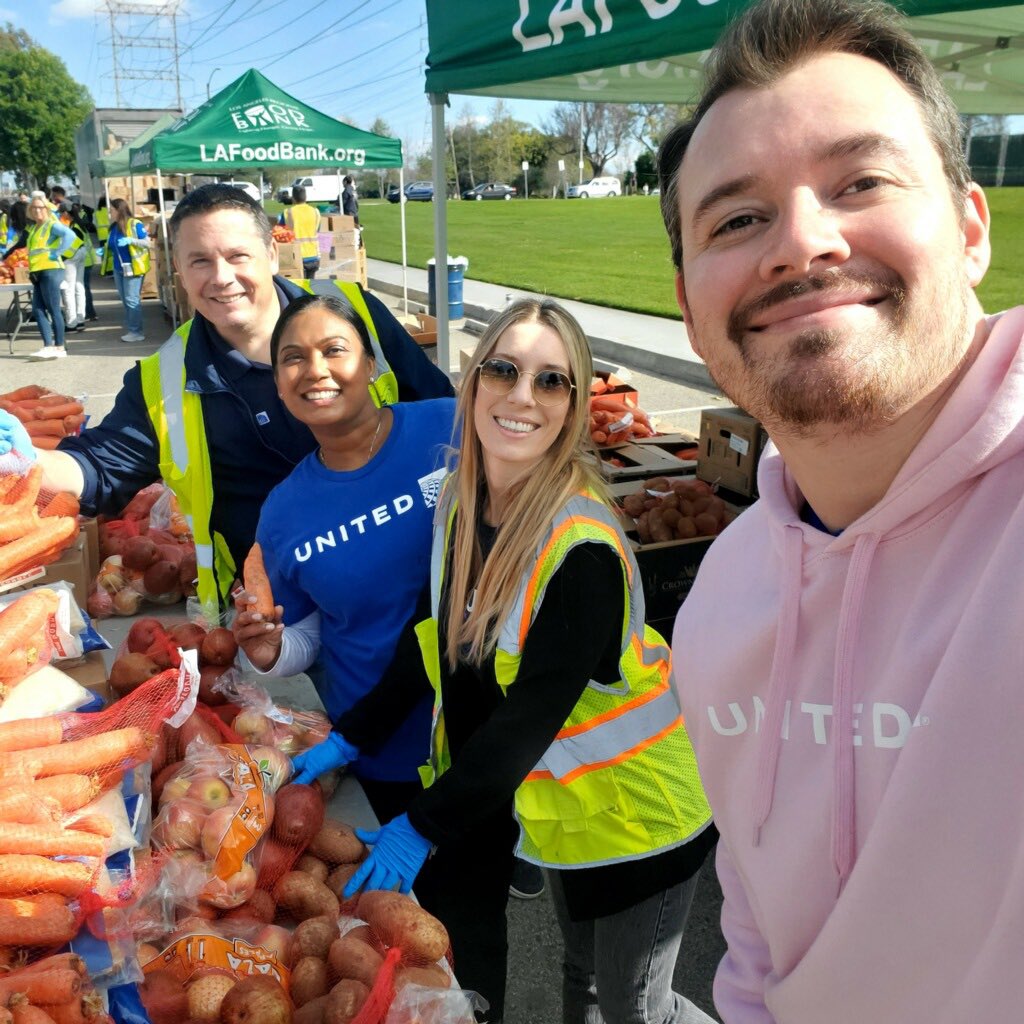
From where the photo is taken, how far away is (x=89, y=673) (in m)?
2.26

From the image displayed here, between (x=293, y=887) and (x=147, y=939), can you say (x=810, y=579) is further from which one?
(x=147, y=939)

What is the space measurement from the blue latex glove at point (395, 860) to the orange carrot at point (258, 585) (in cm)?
70

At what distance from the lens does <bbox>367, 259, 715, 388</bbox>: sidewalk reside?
34.9ft

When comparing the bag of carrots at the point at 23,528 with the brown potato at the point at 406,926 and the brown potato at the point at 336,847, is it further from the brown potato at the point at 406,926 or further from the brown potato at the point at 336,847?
the brown potato at the point at 406,926

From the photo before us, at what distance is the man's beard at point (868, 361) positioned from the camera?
955mm

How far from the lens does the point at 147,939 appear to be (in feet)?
5.49

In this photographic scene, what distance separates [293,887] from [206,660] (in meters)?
0.89

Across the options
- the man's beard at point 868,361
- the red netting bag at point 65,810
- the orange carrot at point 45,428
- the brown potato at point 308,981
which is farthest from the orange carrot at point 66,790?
the orange carrot at point 45,428

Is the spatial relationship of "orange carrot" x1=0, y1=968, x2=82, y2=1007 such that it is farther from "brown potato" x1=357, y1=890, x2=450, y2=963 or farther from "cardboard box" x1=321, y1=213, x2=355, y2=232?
"cardboard box" x1=321, y1=213, x2=355, y2=232

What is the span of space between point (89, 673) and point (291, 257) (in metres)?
12.4

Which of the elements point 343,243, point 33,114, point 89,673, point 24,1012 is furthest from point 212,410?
point 33,114

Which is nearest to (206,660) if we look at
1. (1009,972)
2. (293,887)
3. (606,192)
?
(293,887)

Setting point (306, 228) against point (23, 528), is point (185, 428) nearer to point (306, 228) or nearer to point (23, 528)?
point (23, 528)

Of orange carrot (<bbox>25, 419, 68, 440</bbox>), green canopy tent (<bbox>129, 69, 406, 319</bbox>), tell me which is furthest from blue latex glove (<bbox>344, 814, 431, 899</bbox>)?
green canopy tent (<bbox>129, 69, 406, 319</bbox>)
